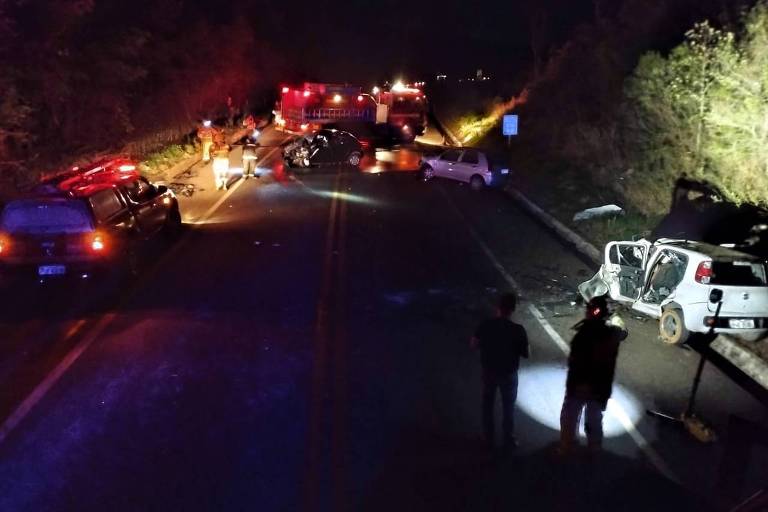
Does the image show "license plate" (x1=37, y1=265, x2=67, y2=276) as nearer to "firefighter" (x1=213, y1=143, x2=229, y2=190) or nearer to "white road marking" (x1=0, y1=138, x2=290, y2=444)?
"white road marking" (x1=0, y1=138, x2=290, y2=444)

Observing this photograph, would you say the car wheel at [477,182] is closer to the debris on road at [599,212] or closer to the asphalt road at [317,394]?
the debris on road at [599,212]

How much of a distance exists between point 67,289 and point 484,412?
794 centimetres

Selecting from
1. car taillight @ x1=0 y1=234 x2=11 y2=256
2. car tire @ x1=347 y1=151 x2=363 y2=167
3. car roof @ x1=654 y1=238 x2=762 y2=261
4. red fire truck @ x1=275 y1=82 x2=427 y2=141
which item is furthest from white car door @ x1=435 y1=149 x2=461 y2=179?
car taillight @ x1=0 y1=234 x2=11 y2=256

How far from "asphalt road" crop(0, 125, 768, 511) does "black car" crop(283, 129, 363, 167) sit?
44.1 ft

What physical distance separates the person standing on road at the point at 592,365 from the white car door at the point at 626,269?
427cm

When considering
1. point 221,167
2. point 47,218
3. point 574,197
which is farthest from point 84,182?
point 574,197

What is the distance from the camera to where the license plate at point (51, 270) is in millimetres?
10805

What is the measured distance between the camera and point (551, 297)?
1129 centimetres

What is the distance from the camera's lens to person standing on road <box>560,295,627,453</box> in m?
5.96

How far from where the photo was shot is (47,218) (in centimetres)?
1087

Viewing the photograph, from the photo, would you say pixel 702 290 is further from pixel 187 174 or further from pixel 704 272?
pixel 187 174

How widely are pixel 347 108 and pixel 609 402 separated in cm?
2933

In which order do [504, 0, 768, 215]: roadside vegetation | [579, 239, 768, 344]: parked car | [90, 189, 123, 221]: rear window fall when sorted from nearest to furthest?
[579, 239, 768, 344]: parked car → [90, 189, 123, 221]: rear window → [504, 0, 768, 215]: roadside vegetation

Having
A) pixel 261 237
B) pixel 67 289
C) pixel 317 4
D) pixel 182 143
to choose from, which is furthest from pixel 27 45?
pixel 317 4
